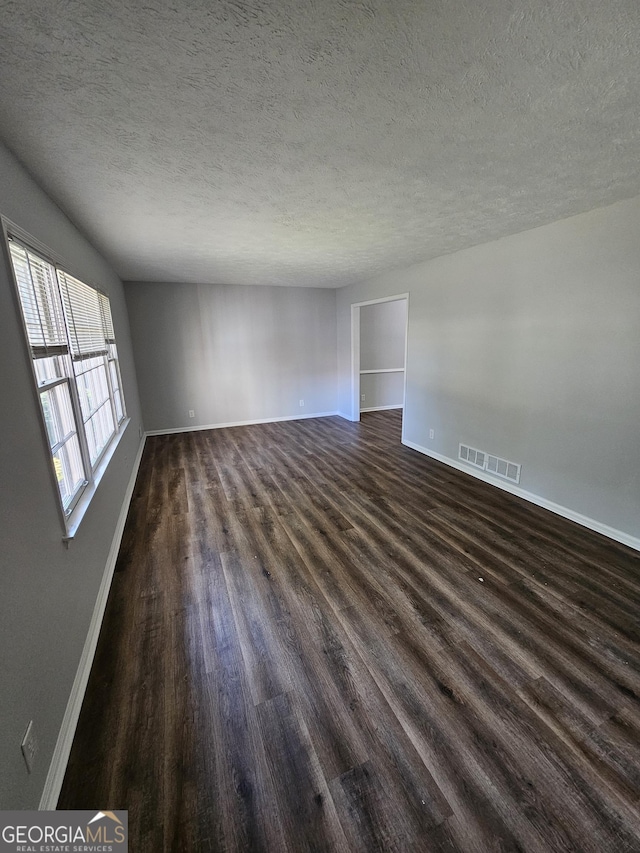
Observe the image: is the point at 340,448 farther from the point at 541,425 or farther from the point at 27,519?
the point at 27,519

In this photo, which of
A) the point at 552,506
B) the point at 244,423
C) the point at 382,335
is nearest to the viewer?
the point at 552,506

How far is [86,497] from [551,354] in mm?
3686

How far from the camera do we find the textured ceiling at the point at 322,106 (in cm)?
94

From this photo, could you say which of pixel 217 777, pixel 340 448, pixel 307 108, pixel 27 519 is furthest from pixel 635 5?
pixel 340 448

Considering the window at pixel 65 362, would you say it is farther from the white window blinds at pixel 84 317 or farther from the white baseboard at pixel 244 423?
the white baseboard at pixel 244 423

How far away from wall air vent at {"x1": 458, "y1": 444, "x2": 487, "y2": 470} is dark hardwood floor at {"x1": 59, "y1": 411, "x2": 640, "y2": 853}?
2.69 ft

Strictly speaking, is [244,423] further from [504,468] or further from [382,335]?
[504,468]

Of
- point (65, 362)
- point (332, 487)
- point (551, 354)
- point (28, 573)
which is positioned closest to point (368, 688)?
point (28, 573)

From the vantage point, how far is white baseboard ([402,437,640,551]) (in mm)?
2537

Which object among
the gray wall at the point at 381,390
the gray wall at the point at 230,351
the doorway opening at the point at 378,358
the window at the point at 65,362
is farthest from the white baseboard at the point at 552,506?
the window at the point at 65,362

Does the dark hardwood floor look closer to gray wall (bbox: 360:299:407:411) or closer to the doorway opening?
the doorway opening

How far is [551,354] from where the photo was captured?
2.87 m

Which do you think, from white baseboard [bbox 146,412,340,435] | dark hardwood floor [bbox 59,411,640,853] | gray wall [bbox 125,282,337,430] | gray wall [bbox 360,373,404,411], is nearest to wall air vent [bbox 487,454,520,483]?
dark hardwood floor [bbox 59,411,640,853]

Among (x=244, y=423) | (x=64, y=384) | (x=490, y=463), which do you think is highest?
(x=64, y=384)
